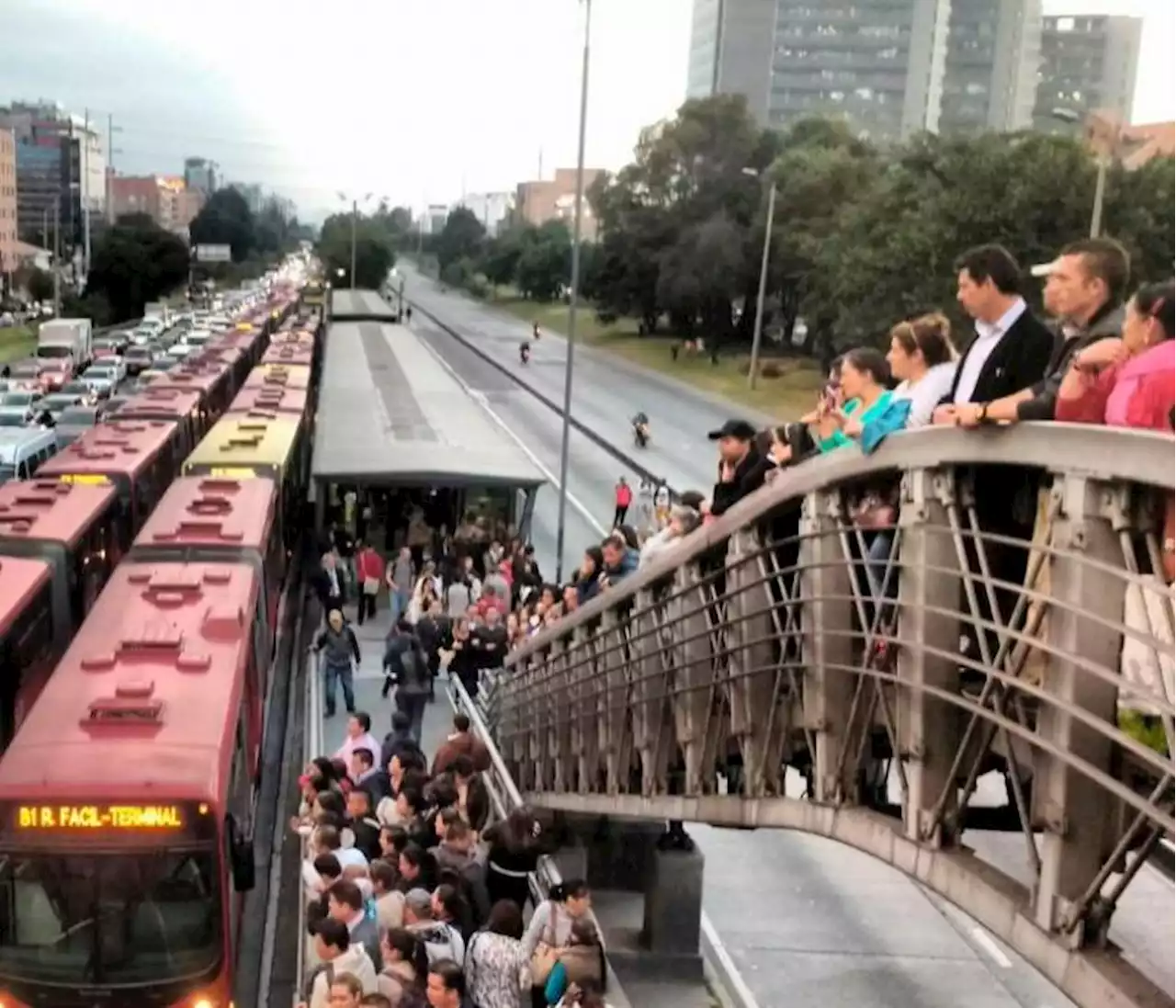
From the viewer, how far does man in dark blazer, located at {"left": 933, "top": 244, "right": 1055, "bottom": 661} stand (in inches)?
201

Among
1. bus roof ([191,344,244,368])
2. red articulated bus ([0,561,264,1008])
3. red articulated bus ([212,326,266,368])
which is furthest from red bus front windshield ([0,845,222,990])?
red articulated bus ([212,326,266,368])

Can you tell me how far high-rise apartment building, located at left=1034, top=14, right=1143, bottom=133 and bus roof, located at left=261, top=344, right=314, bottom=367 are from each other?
149038 mm

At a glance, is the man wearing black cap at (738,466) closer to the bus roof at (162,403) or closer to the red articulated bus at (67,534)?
the red articulated bus at (67,534)

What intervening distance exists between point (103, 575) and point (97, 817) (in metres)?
8.98

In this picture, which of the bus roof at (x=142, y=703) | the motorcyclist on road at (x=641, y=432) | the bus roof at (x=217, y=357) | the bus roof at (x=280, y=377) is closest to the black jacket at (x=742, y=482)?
the bus roof at (x=142, y=703)

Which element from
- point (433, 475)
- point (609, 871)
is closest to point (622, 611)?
point (609, 871)

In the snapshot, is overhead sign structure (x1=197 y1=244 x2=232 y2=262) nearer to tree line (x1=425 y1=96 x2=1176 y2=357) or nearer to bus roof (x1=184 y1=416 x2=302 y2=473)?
tree line (x1=425 y1=96 x2=1176 y2=357)

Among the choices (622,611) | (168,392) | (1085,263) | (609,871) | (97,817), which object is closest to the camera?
(1085,263)

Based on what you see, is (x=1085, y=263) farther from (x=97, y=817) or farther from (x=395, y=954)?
(x=97, y=817)

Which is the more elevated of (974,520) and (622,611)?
(974,520)

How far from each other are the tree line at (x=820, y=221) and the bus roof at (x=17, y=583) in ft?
128

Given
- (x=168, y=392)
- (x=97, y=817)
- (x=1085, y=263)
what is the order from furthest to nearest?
(x=168, y=392)
(x=97, y=817)
(x=1085, y=263)

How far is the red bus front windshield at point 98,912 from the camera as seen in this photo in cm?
875

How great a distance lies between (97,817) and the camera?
8.79 meters
